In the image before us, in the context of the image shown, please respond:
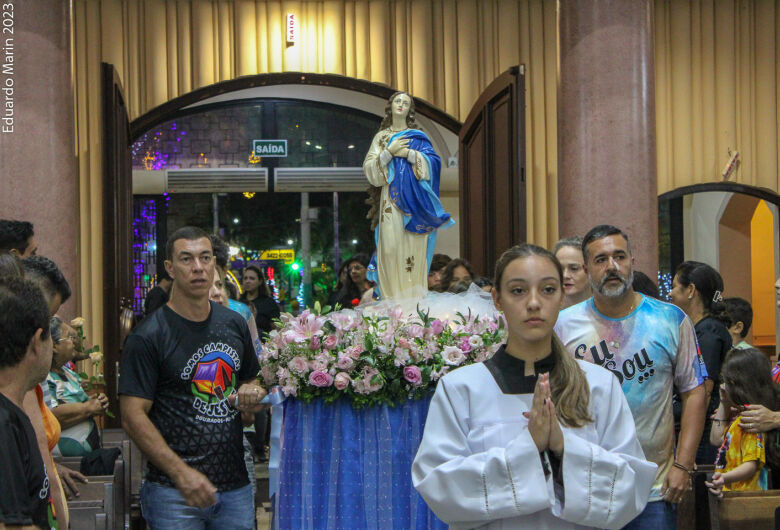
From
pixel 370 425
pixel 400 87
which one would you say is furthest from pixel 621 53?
Result: pixel 370 425

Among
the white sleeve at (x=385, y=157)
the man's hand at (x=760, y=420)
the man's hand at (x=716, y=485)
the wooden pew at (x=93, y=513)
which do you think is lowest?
the man's hand at (x=716, y=485)

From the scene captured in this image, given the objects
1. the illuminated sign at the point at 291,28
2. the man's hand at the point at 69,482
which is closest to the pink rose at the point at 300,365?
the man's hand at the point at 69,482

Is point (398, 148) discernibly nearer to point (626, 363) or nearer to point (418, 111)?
point (626, 363)

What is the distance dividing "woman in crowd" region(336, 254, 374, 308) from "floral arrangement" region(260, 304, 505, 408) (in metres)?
3.94

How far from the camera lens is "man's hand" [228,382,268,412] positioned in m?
3.28

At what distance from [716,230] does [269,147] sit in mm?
5104

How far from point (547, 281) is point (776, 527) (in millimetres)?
1483

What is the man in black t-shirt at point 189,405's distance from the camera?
10.3ft

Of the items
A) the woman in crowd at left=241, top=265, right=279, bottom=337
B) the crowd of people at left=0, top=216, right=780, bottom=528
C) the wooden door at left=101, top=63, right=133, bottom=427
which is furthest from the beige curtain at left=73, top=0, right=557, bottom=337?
the crowd of people at left=0, top=216, right=780, bottom=528

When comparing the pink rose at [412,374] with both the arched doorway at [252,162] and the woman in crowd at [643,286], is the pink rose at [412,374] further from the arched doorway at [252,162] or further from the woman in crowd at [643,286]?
the arched doorway at [252,162]

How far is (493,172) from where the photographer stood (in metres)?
7.57

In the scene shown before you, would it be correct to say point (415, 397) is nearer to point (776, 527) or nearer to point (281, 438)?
point (281, 438)

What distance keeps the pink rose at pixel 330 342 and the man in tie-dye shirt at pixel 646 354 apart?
33.1 inches

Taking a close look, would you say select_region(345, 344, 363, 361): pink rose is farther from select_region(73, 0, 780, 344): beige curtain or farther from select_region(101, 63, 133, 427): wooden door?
select_region(73, 0, 780, 344): beige curtain
